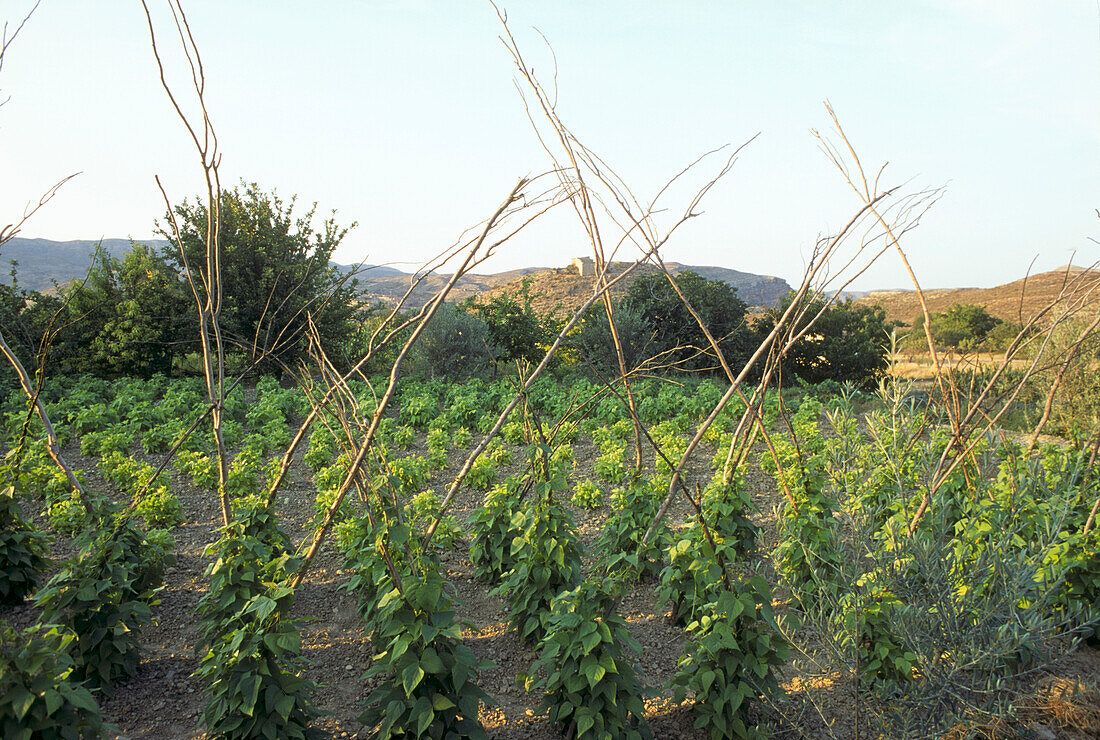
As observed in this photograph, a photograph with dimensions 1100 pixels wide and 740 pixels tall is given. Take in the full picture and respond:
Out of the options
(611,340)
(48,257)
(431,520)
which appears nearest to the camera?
(431,520)

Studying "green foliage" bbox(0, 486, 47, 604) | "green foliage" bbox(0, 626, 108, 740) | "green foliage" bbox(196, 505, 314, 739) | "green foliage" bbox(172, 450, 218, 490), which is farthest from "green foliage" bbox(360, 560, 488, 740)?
"green foliage" bbox(172, 450, 218, 490)

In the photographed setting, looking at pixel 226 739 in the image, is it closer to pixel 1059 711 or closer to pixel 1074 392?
pixel 1059 711

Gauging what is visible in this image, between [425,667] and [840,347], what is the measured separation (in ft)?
65.0

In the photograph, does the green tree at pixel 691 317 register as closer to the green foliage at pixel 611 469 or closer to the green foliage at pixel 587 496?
the green foliage at pixel 611 469

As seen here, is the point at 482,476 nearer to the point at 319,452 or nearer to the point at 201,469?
the point at 319,452

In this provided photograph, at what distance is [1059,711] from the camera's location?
3.34m

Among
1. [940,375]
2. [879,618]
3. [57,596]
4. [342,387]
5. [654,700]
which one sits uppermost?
[940,375]

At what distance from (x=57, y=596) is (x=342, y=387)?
6.14ft

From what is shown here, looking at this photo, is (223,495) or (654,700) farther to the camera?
(654,700)

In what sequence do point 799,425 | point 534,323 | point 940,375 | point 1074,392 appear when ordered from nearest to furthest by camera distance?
point 940,375 → point 799,425 → point 1074,392 → point 534,323

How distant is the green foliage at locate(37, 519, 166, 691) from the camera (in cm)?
314

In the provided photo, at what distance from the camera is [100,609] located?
10.8 feet

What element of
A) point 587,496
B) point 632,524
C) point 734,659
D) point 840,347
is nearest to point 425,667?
point 734,659

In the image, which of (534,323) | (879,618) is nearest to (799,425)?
(879,618)
